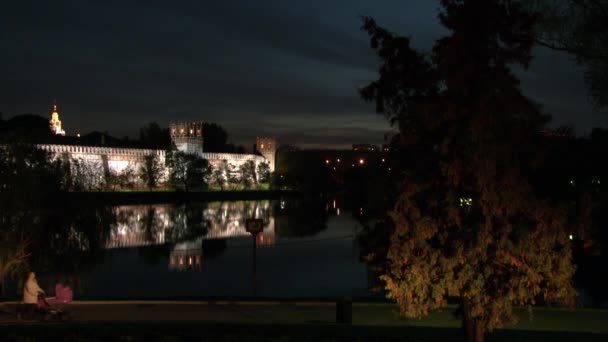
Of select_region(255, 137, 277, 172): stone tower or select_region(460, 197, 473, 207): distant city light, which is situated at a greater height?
select_region(255, 137, 277, 172): stone tower

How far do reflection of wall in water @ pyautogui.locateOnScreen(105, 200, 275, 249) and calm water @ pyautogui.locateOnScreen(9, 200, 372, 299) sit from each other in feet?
0.20

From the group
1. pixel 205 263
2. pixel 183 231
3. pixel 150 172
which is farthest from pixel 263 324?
pixel 150 172

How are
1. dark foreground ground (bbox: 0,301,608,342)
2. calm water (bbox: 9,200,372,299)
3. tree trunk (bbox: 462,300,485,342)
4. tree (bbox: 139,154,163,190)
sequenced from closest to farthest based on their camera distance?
1. tree trunk (bbox: 462,300,485,342)
2. dark foreground ground (bbox: 0,301,608,342)
3. calm water (bbox: 9,200,372,299)
4. tree (bbox: 139,154,163,190)

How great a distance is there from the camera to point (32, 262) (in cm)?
1808

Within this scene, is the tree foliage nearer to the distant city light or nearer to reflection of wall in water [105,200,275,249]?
reflection of wall in water [105,200,275,249]

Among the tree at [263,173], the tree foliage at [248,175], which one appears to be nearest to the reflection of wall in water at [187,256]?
the tree foliage at [248,175]

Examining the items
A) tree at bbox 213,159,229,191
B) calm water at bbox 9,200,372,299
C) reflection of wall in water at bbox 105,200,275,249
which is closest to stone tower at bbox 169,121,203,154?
tree at bbox 213,159,229,191

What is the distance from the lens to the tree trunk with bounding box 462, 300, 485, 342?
6.95 meters

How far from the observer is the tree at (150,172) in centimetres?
7581

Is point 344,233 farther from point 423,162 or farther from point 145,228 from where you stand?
point 423,162

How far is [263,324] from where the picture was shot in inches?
353

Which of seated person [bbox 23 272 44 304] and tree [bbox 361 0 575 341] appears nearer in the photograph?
tree [bbox 361 0 575 341]

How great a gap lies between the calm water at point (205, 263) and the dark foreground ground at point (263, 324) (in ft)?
4.89

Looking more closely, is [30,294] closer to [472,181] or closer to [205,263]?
[472,181]
